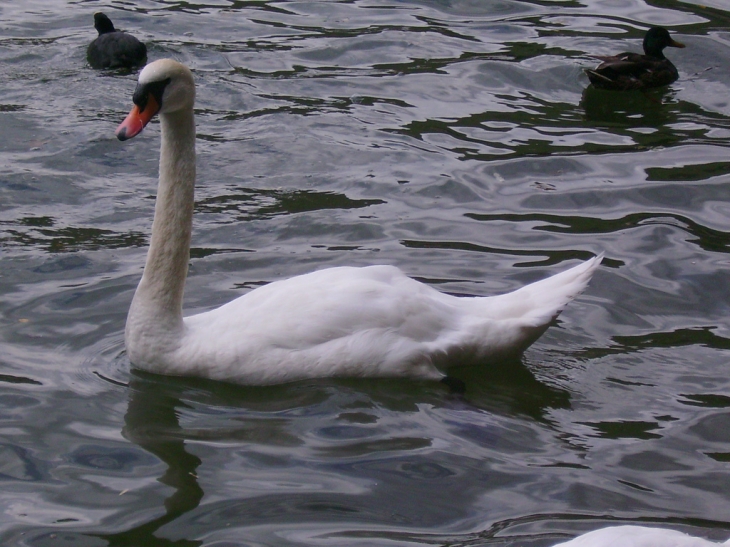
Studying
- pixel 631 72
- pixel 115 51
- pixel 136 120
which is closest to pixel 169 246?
pixel 136 120

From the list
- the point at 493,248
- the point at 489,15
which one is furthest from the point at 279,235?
the point at 489,15

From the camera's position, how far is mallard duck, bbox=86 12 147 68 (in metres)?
11.4

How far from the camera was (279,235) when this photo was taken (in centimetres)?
766

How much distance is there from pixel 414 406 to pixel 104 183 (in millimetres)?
4101

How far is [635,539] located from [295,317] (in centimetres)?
253

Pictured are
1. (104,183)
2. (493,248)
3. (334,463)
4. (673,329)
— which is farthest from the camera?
(104,183)

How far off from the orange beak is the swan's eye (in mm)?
14

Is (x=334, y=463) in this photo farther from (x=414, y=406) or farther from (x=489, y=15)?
(x=489, y=15)

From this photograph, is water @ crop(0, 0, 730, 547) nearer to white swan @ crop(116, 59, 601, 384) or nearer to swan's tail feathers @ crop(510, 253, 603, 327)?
white swan @ crop(116, 59, 601, 384)

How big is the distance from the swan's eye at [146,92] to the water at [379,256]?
1.38 meters

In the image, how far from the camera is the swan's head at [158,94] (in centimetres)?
533

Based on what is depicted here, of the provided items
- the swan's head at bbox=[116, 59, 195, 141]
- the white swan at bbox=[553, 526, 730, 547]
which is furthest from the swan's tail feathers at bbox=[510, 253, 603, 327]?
the white swan at bbox=[553, 526, 730, 547]

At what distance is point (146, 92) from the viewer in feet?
17.6

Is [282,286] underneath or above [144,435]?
above
